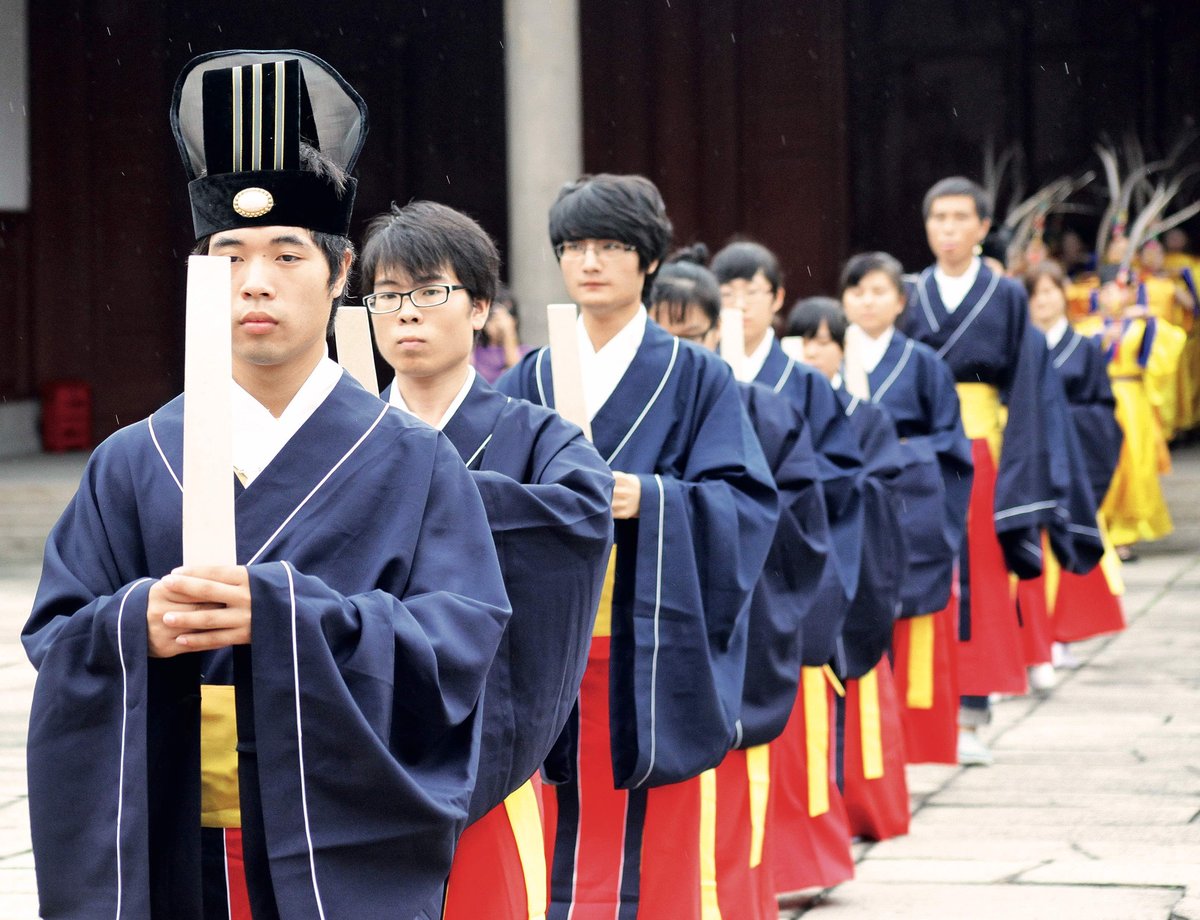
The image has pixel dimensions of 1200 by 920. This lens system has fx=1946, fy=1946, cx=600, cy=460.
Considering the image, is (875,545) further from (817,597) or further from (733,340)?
(733,340)

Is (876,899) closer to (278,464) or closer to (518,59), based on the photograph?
(278,464)

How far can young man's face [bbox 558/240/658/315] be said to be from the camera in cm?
395

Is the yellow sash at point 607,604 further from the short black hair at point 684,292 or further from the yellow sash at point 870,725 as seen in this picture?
the yellow sash at point 870,725

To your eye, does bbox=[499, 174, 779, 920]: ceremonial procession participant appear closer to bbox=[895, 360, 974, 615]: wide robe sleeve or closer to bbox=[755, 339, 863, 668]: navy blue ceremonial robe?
bbox=[755, 339, 863, 668]: navy blue ceremonial robe

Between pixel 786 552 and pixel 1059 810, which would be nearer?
pixel 786 552

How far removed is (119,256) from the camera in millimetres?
15164

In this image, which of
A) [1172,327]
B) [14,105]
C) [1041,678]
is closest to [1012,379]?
[1041,678]

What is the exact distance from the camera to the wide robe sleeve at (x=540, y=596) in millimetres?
2967

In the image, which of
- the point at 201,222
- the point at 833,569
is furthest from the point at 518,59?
the point at 201,222

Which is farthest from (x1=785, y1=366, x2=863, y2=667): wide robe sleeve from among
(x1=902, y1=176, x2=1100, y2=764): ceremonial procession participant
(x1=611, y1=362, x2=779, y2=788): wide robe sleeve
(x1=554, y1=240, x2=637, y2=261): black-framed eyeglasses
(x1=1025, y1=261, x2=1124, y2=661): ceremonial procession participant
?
(x1=1025, y1=261, x2=1124, y2=661): ceremonial procession participant

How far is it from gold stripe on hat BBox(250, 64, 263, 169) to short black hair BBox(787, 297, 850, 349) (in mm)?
3461

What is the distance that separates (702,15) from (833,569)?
964cm

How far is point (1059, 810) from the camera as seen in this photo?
5.62 metres

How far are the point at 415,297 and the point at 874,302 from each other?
3.32 meters
